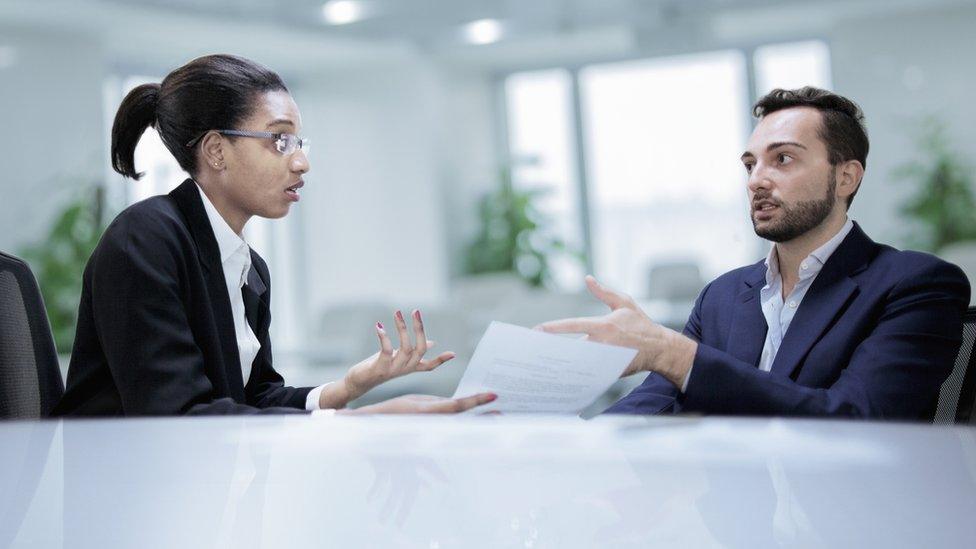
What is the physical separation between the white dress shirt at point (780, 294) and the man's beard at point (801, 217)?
4 cm

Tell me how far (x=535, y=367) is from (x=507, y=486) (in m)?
0.52

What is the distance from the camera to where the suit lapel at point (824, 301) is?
153 cm

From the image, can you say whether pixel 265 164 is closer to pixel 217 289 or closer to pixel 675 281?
pixel 217 289

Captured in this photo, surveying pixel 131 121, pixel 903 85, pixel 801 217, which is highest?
pixel 903 85

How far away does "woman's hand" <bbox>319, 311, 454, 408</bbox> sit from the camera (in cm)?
144

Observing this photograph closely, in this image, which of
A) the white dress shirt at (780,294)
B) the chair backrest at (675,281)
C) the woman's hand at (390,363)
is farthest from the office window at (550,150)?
the woman's hand at (390,363)

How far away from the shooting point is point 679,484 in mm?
579

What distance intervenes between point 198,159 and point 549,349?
771 millimetres

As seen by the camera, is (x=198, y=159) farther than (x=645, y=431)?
Yes

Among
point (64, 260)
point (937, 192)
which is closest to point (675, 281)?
point (937, 192)

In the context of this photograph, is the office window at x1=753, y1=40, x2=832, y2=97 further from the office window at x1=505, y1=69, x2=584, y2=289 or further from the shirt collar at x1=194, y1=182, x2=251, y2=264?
the shirt collar at x1=194, y1=182, x2=251, y2=264

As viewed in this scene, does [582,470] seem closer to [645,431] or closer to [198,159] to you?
[645,431]

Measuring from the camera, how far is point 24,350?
1604 millimetres

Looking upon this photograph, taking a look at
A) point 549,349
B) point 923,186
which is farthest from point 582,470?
point 923,186
